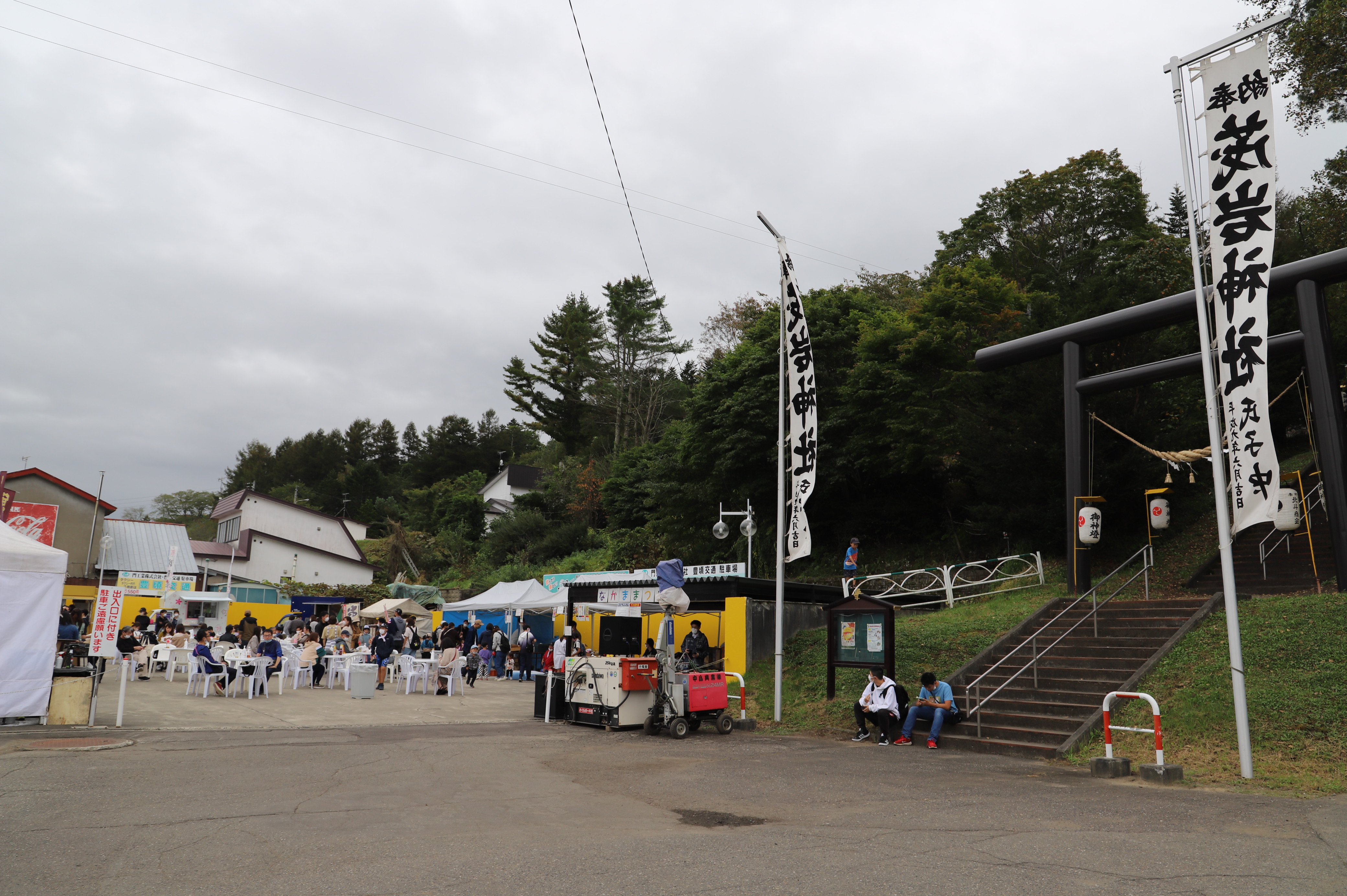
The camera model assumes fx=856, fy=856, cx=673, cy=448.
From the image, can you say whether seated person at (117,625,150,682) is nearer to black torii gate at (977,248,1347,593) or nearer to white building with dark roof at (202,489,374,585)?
black torii gate at (977,248,1347,593)

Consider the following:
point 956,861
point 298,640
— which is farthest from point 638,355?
point 956,861

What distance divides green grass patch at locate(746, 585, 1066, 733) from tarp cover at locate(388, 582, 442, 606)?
24.2 meters

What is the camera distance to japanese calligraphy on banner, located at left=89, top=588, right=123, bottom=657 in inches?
492

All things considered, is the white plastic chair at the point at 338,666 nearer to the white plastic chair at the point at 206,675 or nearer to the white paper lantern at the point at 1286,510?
the white plastic chair at the point at 206,675

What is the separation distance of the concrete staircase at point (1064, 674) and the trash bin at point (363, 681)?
Result: 1136 centimetres

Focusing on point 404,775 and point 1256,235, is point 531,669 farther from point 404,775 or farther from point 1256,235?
point 1256,235

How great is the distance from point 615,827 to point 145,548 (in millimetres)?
44628

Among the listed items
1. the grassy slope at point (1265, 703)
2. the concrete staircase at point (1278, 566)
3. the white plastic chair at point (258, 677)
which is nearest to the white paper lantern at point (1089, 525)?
the concrete staircase at point (1278, 566)

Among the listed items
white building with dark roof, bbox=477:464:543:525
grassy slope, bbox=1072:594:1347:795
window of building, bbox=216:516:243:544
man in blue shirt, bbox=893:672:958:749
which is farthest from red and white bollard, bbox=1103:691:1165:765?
white building with dark roof, bbox=477:464:543:525

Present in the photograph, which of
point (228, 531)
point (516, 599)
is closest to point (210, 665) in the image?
point (516, 599)

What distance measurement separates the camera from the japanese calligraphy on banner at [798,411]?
14.6m

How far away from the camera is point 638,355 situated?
2224 inches

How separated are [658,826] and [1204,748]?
7.50m

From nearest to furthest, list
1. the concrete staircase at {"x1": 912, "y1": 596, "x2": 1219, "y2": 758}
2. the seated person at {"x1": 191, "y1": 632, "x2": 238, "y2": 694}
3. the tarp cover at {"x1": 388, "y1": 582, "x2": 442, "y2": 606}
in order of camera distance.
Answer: the concrete staircase at {"x1": 912, "y1": 596, "x2": 1219, "y2": 758} < the seated person at {"x1": 191, "y1": 632, "x2": 238, "y2": 694} < the tarp cover at {"x1": 388, "y1": 582, "x2": 442, "y2": 606}
